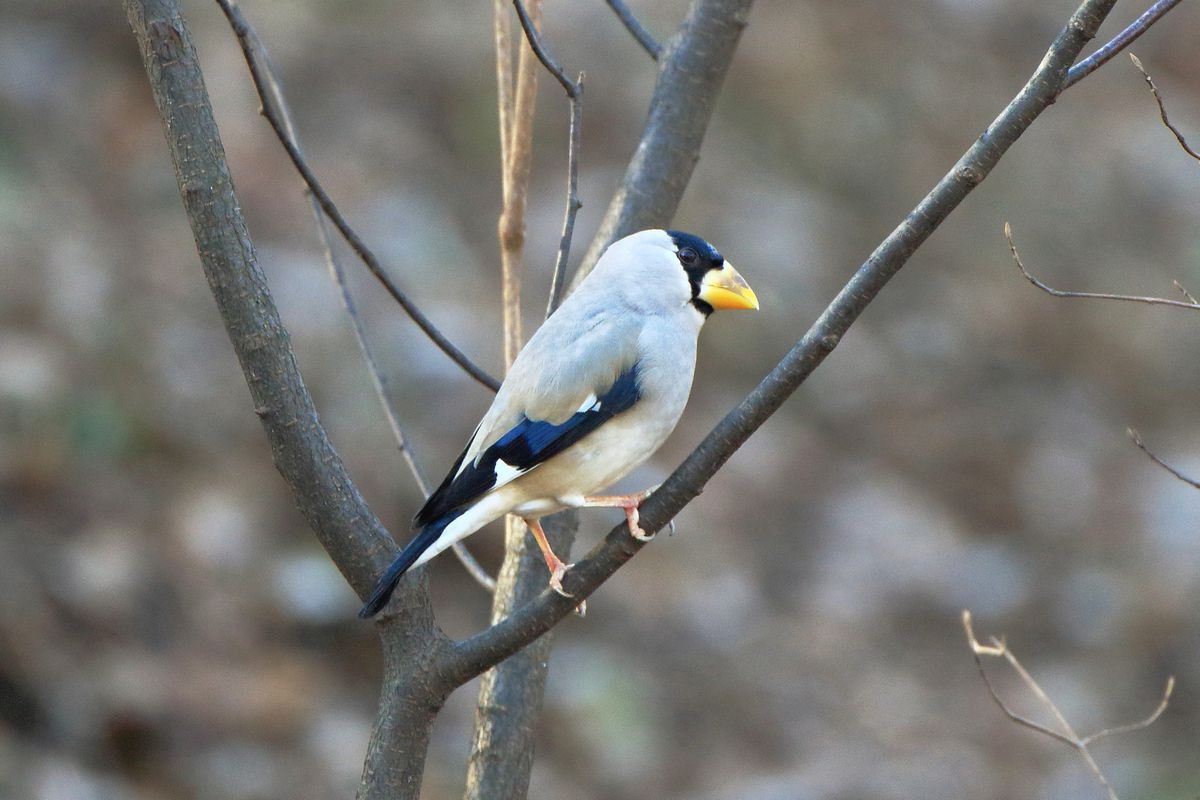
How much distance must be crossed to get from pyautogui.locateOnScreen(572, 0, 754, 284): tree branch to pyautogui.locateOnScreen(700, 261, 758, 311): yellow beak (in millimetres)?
256

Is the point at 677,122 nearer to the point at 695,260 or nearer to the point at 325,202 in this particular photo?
the point at 695,260

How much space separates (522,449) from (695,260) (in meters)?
0.81

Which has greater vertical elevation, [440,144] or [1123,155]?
[440,144]

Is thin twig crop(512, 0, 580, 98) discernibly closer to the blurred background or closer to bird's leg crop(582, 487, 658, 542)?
bird's leg crop(582, 487, 658, 542)

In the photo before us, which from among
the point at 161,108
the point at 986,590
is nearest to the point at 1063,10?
the point at 986,590

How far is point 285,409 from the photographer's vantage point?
257 cm

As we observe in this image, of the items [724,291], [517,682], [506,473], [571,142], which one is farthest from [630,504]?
[571,142]

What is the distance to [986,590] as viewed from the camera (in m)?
7.15

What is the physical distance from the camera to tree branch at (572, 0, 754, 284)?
3.73 m

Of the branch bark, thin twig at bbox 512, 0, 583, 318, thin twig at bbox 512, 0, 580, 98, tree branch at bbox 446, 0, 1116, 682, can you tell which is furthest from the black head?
the branch bark

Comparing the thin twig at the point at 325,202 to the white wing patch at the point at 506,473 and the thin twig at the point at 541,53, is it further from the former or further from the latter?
the thin twig at the point at 541,53

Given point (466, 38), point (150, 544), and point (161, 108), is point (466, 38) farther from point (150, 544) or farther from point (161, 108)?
point (161, 108)

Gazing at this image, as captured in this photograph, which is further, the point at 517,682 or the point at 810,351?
the point at 517,682

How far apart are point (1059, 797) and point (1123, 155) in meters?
5.99
